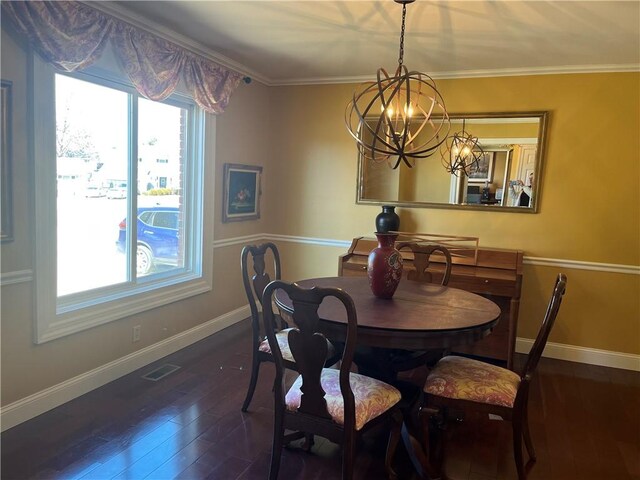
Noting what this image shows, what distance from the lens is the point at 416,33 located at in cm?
295

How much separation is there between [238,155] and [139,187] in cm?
114

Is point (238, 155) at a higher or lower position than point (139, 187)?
higher

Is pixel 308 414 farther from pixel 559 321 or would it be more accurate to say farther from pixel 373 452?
pixel 559 321

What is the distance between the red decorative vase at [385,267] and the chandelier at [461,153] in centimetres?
180

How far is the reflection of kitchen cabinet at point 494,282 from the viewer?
3.34 meters

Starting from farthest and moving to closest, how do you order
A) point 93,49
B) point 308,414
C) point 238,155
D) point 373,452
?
point 238,155 → point 93,49 → point 373,452 → point 308,414

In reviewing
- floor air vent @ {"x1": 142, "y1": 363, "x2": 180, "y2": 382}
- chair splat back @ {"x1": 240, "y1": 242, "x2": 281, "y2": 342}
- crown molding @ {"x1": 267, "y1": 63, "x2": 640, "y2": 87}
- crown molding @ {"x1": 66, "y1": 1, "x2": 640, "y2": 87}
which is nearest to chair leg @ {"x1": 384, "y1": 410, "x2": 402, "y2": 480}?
chair splat back @ {"x1": 240, "y1": 242, "x2": 281, "y2": 342}

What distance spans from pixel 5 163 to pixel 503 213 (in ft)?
11.4

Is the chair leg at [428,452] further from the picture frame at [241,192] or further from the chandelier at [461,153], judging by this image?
the picture frame at [241,192]

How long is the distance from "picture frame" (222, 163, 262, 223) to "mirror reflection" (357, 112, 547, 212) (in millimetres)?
1227

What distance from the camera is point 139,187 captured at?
10.6 ft

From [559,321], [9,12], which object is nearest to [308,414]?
[9,12]

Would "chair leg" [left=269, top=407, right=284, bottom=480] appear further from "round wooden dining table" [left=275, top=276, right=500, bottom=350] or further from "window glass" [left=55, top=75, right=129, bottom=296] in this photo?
"window glass" [left=55, top=75, right=129, bottom=296]

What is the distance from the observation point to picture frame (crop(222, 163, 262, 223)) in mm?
4023
